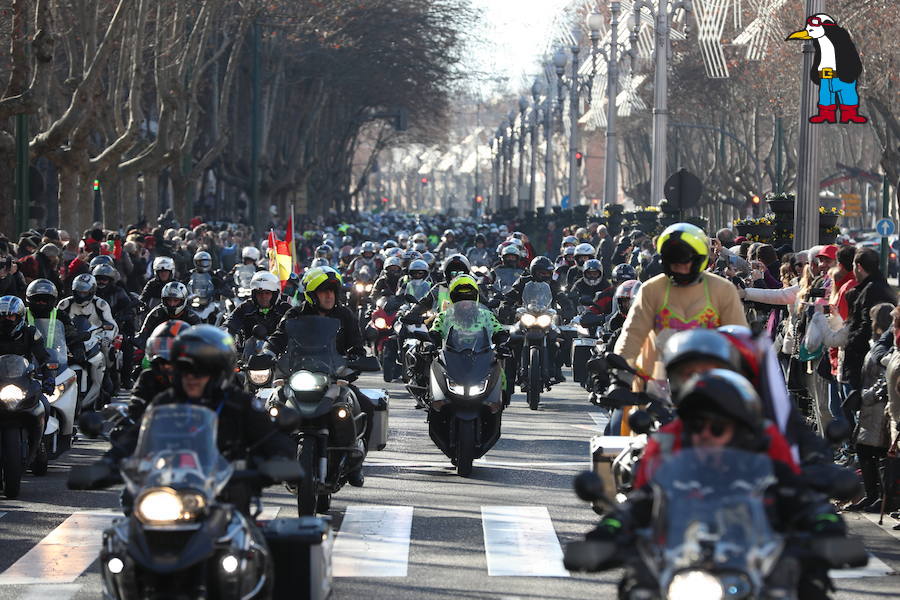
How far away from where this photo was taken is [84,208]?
38.3m

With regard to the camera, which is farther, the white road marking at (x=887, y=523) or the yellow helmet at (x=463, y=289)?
the yellow helmet at (x=463, y=289)

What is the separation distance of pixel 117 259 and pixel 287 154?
44.1 meters

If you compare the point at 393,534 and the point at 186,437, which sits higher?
the point at 186,437

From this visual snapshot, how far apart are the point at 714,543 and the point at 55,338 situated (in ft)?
34.1

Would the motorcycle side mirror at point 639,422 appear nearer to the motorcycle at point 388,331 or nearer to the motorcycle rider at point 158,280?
the motorcycle rider at point 158,280

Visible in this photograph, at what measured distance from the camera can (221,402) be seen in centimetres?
775

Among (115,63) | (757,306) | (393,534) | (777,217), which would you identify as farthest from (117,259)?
(115,63)

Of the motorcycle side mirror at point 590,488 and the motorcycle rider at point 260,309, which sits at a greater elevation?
the motorcycle side mirror at point 590,488

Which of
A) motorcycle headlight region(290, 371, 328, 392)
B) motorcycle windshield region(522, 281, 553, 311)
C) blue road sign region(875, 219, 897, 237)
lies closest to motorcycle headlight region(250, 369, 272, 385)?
motorcycle headlight region(290, 371, 328, 392)

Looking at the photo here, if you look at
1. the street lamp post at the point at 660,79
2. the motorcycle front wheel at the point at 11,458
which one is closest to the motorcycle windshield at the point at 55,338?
the motorcycle front wheel at the point at 11,458

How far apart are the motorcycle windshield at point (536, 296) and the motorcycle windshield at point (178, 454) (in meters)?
14.6

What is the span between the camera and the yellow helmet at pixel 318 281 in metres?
12.5

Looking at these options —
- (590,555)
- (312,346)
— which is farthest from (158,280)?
(590,555)

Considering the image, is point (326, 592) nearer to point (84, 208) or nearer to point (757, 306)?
point (757, 306)
